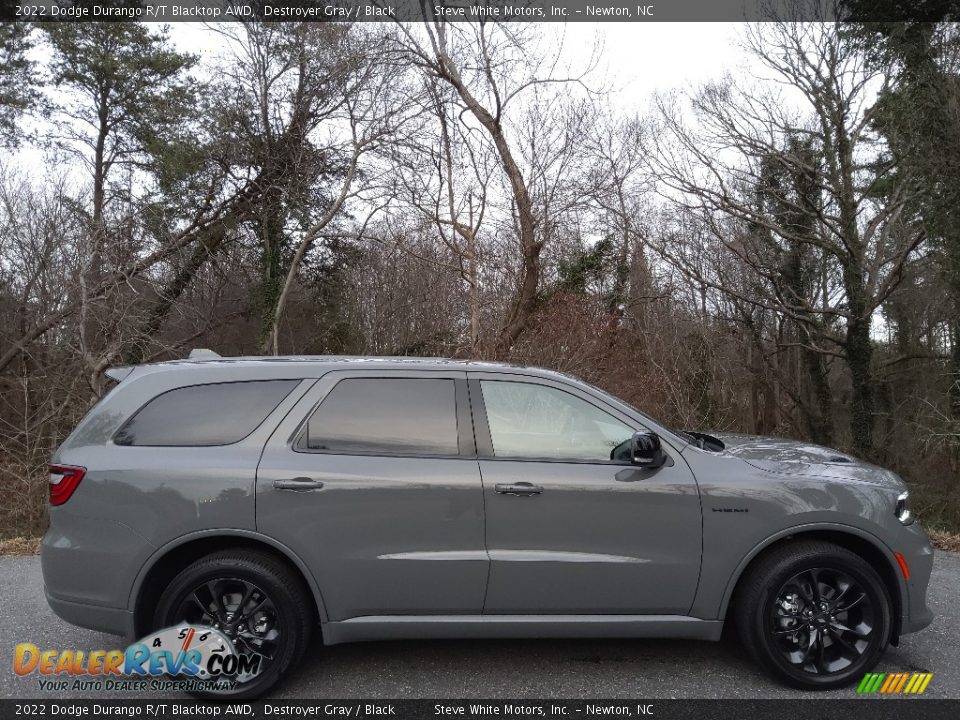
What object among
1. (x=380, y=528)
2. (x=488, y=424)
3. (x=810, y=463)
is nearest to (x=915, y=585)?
(x=810, y=463)

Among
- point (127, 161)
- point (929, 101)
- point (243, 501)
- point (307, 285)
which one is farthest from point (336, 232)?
point (243, 501)

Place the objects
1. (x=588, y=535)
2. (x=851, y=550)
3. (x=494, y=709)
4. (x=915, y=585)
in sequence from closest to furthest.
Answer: (x=494, y=709), (x=588, y=535), (x=915, y=585), (x=851, y=550)

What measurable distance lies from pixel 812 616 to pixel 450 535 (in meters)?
1.95

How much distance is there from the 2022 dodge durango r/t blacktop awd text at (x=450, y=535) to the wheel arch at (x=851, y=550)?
0.03ft

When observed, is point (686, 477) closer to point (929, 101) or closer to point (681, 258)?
point (929, 101)

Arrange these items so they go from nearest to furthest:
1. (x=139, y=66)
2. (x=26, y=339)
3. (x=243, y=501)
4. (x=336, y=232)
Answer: (x=243, y=501) < (x=26, y=339) < (x=336, y=232) < (x=139, y=66)

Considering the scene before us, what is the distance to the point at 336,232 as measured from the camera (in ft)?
60.9

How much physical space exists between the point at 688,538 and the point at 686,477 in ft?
1.02

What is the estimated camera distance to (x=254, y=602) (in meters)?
3.43

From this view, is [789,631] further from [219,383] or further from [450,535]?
[219,383]

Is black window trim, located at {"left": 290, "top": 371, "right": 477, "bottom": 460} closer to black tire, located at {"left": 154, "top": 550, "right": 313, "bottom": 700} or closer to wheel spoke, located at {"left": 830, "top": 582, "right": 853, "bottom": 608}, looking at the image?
black tire, located at {"left": 154, "top": 550, "right": 313, "bottom": 700}

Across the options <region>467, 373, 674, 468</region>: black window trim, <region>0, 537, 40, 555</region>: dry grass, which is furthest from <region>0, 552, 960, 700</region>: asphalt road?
<region>0, 537, 40, 555</region>: dry grass

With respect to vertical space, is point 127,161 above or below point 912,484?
above

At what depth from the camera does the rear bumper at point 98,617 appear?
3387 millimetres
